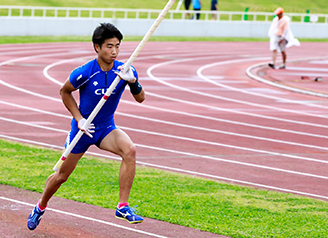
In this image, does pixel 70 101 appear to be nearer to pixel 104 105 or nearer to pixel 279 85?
pixel 104 105

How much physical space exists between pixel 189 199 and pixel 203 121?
5.66m

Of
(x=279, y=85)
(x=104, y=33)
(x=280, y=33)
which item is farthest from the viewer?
(x=280, y=33)

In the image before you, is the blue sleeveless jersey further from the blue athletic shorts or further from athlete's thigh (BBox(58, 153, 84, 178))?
athlete's thigh (BBox(58, 153, 84, 178))

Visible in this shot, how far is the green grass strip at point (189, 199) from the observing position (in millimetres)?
6758

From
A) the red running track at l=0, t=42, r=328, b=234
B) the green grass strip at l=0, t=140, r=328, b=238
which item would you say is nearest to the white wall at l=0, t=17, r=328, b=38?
the red running track at l=0, t=42, r=328, b=234

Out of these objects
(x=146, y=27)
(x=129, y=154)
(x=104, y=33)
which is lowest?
(x=146, y=27)

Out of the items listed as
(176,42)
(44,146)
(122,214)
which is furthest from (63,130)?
(176,42)

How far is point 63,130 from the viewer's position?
39.3 ft

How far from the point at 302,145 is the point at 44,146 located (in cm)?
467

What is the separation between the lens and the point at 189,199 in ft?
25.6

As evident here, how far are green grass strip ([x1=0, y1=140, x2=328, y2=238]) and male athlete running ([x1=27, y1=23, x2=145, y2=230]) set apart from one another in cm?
118

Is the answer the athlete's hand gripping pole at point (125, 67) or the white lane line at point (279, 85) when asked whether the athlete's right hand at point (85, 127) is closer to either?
the athlete's hand gripping pole at point (125, 67)

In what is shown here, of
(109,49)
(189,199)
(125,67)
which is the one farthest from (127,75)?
(189,199)

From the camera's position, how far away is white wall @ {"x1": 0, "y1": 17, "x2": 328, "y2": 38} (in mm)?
32719
